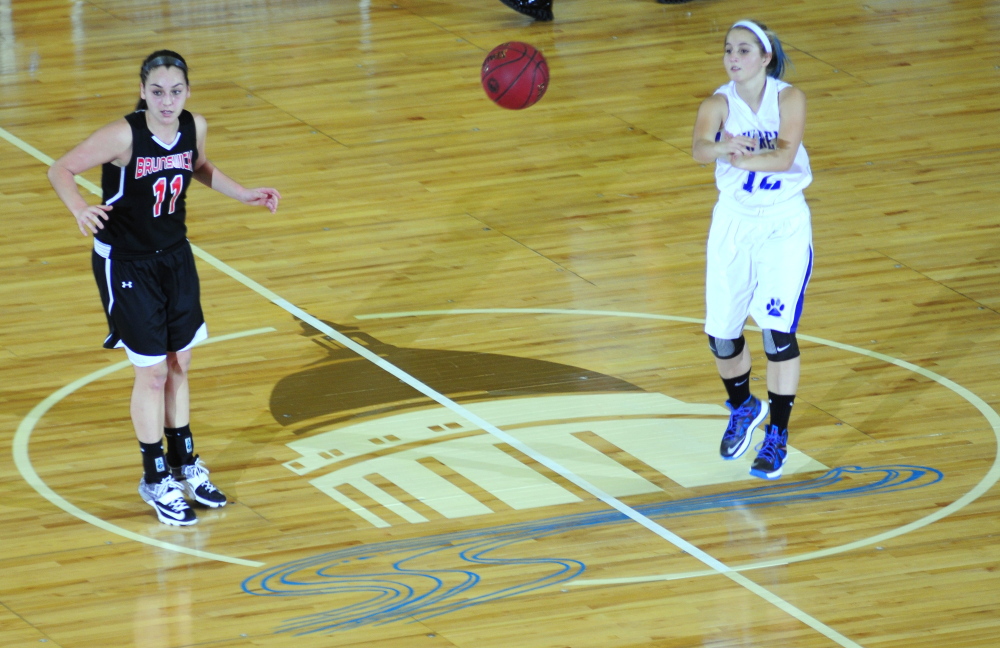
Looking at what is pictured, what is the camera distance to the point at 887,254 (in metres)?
8.22

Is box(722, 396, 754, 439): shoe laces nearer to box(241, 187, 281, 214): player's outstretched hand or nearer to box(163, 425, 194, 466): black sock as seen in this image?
box(241, 187, 281, 214): player's outstretched hand

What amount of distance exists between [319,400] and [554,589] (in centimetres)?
185

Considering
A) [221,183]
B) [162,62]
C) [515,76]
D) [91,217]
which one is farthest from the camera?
[515,76]

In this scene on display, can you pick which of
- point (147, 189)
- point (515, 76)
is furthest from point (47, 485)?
point (515, 76)

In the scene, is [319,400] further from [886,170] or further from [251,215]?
[886,170]

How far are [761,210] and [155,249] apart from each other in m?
2.18

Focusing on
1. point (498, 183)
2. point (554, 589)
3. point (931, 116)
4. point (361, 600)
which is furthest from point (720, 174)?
point (931, 116)

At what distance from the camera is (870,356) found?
7.06 meters

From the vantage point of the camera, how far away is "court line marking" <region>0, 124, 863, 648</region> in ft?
16.8

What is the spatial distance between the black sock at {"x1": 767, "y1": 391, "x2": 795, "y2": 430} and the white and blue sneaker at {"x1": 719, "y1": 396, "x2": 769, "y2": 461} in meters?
0.17

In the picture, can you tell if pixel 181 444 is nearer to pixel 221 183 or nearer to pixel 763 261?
pixel 221 183

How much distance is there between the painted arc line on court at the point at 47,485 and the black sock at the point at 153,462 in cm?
22

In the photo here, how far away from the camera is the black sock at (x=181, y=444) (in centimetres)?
591

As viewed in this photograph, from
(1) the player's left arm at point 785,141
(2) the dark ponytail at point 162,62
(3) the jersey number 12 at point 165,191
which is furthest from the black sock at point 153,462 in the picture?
(1) the player's left arm at point 785,141
